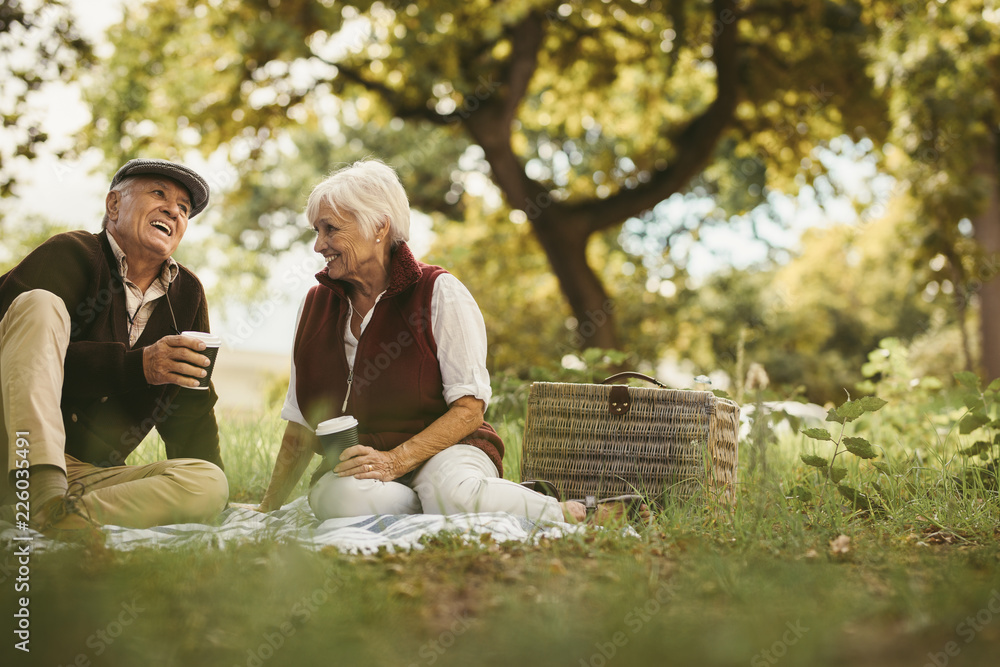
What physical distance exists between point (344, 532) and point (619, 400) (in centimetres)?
136

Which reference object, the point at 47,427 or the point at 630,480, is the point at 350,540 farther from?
the point at 630,480

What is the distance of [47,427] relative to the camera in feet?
8.77

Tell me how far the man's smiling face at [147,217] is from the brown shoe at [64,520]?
3.25 feet

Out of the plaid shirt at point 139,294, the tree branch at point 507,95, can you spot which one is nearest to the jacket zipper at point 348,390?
the plaid shirt at point 139,294

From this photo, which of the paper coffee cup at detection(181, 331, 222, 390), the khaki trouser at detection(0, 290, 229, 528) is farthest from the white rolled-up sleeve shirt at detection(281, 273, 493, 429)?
the khaki trouser at detection(0, 290, 229, 528)

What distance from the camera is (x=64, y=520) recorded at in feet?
8.60

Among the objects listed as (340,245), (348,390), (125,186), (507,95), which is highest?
(507,95)

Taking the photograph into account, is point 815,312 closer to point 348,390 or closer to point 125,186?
point 348,390

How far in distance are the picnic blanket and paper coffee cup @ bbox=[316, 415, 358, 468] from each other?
0.79 ft

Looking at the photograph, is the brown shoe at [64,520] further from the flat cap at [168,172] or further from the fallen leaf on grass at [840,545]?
the fallen leaf on grass at [840,545]

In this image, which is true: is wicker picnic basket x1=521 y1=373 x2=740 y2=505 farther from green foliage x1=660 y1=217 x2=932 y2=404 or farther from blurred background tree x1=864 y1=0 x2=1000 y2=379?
blurred background tree x1=864 y1=0 x2=1000 y2=379

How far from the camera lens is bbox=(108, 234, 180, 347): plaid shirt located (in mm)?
3193

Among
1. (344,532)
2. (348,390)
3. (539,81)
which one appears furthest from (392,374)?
(539,81)

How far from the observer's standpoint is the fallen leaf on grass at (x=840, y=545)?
2658mm
